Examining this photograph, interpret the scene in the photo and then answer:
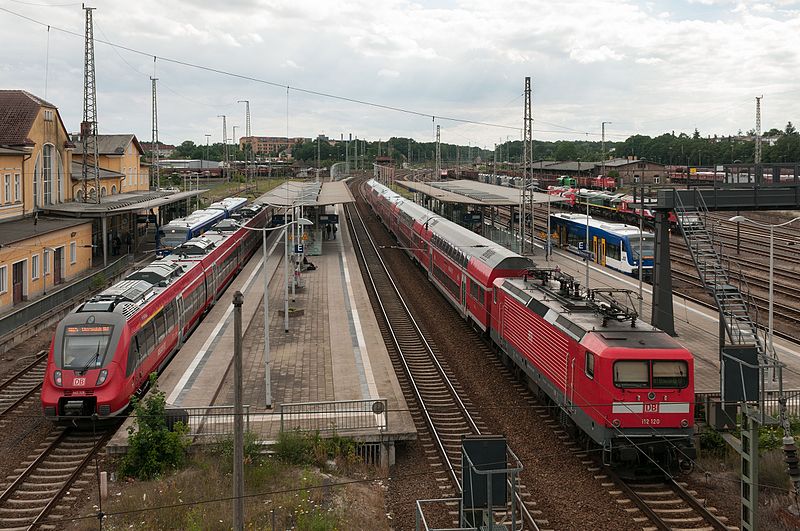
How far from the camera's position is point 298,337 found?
29000 mm

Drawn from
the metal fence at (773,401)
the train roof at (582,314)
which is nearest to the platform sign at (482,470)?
the train roof at (582,314)

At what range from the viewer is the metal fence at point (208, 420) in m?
17.8

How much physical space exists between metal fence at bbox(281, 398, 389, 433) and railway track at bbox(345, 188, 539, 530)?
1.59 meters

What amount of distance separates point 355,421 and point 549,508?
5.43m

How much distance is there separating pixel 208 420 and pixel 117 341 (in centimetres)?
291

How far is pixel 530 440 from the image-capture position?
735 inches

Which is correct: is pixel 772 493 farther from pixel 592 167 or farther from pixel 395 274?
pixel 592 167

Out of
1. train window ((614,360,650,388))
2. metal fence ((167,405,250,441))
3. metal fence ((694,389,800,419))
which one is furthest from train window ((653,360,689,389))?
metal fence ((167,405,250,441))

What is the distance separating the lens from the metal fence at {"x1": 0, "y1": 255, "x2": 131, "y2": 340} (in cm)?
2832

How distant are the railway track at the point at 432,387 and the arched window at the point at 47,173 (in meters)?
22.6

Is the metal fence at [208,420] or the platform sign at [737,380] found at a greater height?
the platform sign at [737,380]

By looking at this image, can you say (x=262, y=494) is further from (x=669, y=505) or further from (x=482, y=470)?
(x=669, y=505)

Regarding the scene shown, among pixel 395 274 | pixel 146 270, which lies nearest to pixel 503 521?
pixel 146 270

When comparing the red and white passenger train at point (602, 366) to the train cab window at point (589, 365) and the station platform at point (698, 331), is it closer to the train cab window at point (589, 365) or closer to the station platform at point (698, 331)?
the train cab window at point (589, 365)
